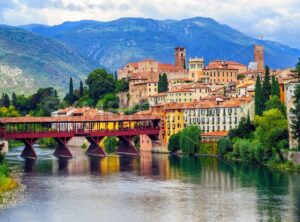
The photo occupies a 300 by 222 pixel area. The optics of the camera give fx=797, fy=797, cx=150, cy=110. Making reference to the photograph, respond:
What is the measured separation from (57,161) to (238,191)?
1518 inches

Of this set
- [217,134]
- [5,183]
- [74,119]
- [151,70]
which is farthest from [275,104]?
[151,70]

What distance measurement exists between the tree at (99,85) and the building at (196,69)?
51.1 ft

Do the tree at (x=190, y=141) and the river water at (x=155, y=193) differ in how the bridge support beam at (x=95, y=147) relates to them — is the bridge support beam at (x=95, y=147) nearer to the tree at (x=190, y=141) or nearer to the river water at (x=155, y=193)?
the tree at (x=190, y=141)

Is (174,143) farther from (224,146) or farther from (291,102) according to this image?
(291,102)

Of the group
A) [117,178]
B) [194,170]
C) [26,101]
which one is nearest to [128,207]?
[117,178]

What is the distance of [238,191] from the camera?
204ft

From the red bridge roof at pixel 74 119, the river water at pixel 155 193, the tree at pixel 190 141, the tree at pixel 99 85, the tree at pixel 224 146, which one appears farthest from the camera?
the tree at pixel 99 85

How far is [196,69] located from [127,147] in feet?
153

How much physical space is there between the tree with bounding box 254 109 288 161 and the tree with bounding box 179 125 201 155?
1923 cm

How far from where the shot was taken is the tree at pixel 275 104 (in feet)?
291

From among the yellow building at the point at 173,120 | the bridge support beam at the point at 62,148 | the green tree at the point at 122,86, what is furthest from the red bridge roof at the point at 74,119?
the green tree at the point at 122,86

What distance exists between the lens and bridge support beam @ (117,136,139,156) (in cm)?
10995

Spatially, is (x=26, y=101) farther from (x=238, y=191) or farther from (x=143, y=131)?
(x=238, y=191)

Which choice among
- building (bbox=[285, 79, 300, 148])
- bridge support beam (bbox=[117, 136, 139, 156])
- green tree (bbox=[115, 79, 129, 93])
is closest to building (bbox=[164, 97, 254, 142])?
bridge support beam (bbox=[117, 136, 139, 156])
